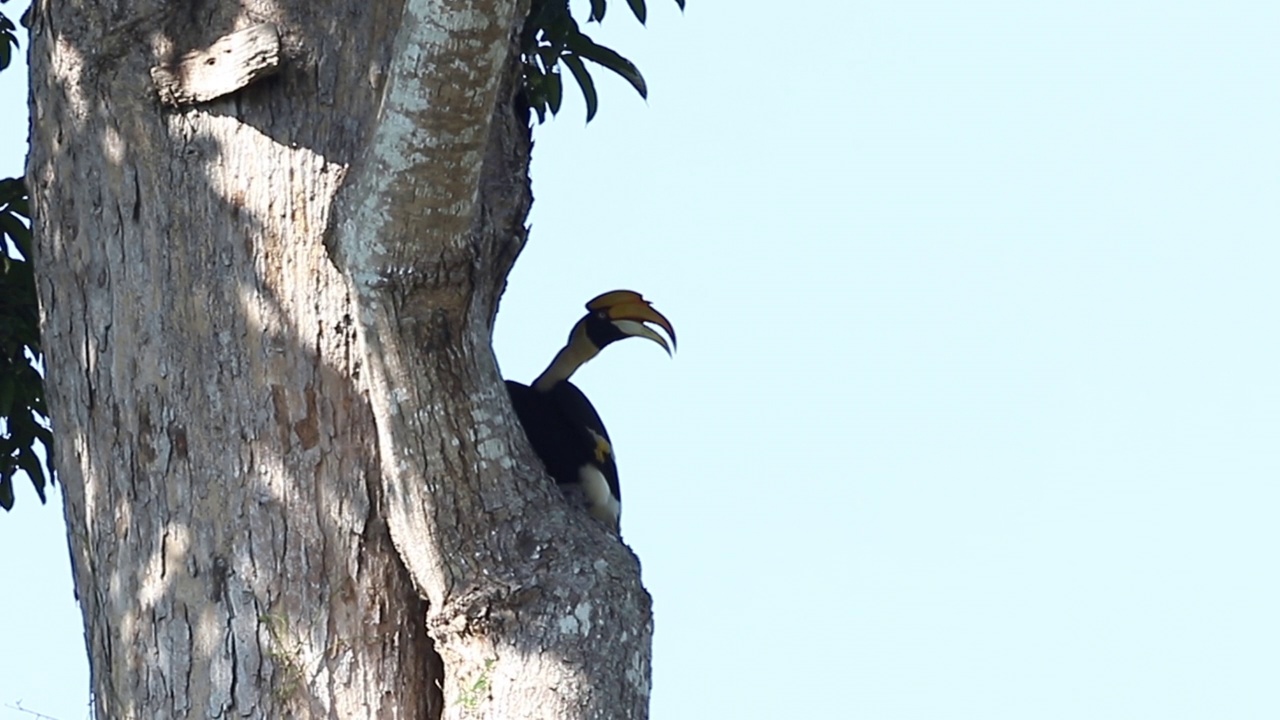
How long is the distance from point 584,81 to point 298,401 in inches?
57.3

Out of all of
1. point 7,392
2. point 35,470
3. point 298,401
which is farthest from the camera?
point 35,470

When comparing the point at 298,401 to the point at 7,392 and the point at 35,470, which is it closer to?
the point at 7,392

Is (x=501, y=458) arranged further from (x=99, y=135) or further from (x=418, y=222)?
(x=99, y=135)

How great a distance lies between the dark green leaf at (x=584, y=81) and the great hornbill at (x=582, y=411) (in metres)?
0.65

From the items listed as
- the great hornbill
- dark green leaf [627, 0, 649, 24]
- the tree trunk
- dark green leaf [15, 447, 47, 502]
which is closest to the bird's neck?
the great hornbill

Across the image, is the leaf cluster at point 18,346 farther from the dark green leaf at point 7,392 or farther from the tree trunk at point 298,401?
the tree trunk at point 298,401

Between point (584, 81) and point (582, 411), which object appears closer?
point (584, 81)

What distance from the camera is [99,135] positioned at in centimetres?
291

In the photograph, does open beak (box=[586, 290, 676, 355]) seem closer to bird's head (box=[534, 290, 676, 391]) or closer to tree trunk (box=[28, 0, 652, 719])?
bird's head (box=[534, 290, 676, 391])

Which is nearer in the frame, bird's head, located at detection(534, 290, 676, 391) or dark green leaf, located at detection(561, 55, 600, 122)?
dark green leaf, located at detection(561, 55, 600, 122)

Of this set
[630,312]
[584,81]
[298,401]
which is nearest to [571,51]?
[584,81]

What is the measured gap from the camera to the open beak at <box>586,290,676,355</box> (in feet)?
14.7

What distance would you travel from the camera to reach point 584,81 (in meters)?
3.98

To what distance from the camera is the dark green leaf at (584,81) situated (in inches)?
157
